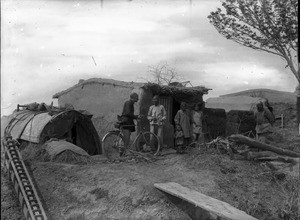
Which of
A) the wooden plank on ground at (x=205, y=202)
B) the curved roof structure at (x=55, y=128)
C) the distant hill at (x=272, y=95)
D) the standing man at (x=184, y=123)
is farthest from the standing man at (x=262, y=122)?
the curved roof structure at (x=55, y=128)

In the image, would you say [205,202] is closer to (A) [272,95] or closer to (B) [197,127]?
(B) [197,127]

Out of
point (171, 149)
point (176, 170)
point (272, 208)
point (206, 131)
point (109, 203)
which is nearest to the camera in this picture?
point (109, 203)

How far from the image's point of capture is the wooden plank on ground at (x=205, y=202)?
491 centimetres

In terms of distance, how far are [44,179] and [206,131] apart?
3768 millimetres

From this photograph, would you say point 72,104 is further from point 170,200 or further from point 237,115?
point 237,115

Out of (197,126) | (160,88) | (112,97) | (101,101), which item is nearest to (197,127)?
(197,126)

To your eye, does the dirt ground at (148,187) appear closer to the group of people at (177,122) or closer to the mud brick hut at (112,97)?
the group of people at (177,122)

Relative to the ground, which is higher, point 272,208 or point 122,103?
point 122,103

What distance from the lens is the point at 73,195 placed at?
5.51m

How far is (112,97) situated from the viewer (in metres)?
7.18

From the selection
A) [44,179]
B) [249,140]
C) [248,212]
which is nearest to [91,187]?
[44,179]

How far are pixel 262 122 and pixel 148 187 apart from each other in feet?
11.2

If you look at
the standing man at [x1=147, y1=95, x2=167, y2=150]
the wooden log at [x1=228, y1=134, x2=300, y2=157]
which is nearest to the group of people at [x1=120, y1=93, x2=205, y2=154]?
the standing man at [x1=147, y1=95, x2=167, y2=150]

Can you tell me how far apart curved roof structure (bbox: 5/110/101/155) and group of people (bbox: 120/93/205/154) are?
58 cm
